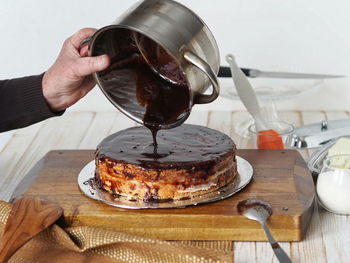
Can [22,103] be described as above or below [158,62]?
below

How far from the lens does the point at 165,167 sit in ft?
5.20

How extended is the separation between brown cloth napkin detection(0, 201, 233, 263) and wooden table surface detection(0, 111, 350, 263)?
0.23ft

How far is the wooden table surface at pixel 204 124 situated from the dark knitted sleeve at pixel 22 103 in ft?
0.49

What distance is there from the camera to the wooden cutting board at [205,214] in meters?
1.54

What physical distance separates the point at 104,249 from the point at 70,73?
53 cm

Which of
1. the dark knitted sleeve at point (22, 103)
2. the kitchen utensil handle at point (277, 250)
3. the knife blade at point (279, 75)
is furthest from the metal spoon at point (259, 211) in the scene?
the knife blade at point (279, 75)

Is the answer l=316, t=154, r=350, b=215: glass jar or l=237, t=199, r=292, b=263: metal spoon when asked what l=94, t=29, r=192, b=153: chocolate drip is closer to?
l=237, t=199, r=292, b=263: metal spoon

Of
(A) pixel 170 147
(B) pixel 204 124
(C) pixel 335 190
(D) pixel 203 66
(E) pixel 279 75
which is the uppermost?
(D) pixel 203 66

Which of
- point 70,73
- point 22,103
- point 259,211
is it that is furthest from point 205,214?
point 22,103

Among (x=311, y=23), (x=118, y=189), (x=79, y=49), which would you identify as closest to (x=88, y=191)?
(x=118, y=189)

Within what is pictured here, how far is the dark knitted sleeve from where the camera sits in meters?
2.01

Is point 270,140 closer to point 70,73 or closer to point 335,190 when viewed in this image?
point 335,190

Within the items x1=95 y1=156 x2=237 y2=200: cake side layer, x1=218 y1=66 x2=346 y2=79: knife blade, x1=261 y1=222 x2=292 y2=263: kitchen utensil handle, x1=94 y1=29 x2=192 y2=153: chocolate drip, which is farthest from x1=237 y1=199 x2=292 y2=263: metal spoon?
x1=218 y1=66 x2=346 y2=79: knife blade

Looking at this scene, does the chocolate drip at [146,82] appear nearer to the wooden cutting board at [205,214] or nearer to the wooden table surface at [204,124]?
the wooden cutting board at [205,214]
